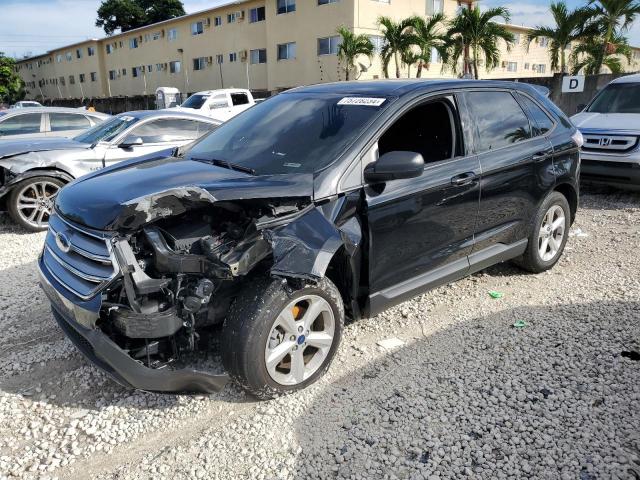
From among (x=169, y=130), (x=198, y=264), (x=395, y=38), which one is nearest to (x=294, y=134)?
(x=198, y=264)

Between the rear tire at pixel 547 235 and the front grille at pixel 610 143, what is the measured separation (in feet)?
10.9

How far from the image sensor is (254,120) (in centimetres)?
405

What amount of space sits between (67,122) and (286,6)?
21.5 m

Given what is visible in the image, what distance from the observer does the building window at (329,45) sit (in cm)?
2637

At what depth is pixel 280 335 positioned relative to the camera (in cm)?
294

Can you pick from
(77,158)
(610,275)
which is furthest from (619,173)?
(77,158)

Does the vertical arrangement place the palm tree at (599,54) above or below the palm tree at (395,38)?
below

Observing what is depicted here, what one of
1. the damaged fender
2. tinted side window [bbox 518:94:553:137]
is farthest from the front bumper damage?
tinted side window [bbox 518:94:553:137]

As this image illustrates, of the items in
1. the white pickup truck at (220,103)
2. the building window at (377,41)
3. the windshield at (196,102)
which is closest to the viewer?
the white pickup truck at (220,103)

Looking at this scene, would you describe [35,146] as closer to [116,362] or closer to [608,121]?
[116,362]

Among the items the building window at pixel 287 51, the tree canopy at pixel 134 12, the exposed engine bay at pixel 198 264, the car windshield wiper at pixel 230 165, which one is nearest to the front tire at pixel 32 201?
the car windshield wiper at pixel 230 165

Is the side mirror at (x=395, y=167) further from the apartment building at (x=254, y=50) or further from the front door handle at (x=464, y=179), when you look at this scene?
the apartment building at (x=254, y=50)

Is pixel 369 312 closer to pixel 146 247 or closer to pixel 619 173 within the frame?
pixel 146 247

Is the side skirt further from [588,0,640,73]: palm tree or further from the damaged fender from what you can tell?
[588,0,640,73]: palm tree
